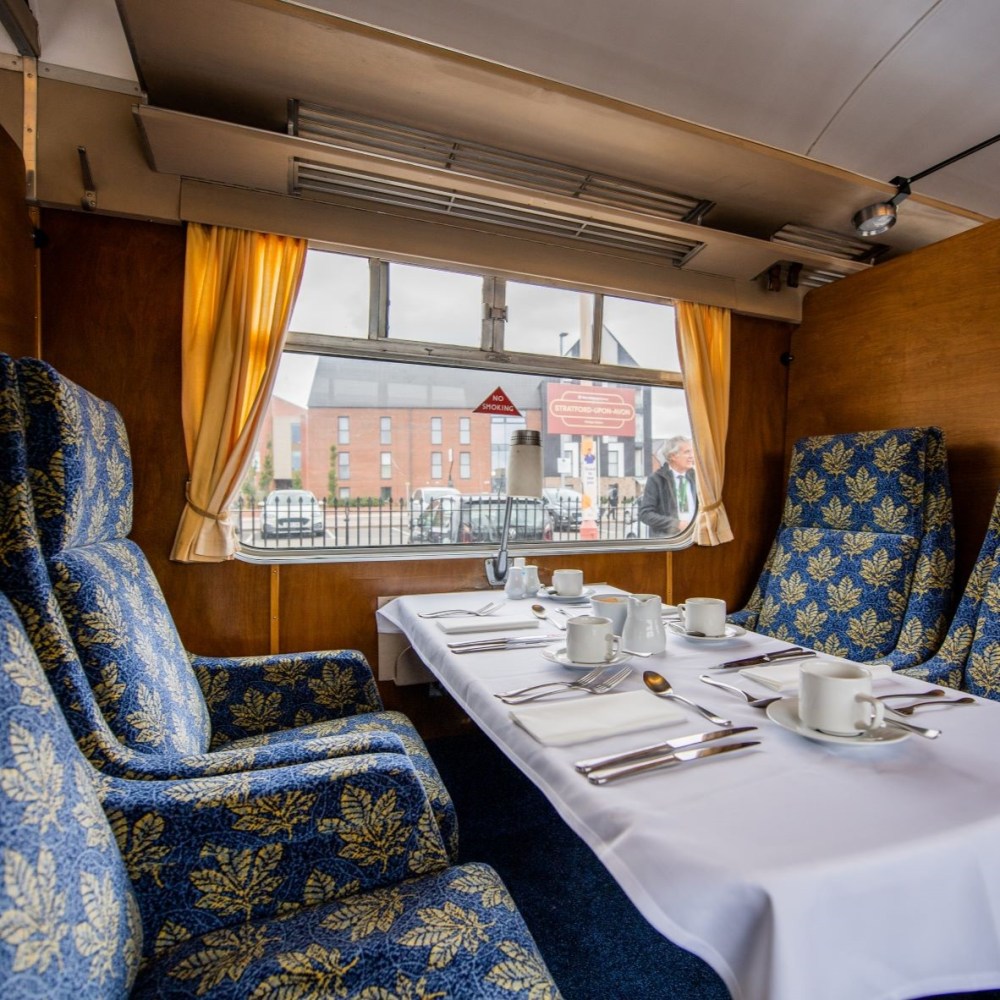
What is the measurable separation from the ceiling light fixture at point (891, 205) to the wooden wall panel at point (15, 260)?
134 inches

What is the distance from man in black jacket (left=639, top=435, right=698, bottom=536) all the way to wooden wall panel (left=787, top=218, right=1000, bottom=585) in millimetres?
747

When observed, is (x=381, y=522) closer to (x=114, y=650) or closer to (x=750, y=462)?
(x=114, y=650)

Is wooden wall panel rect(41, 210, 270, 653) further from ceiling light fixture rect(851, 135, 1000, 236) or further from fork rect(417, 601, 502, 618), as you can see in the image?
ceiling light fixture rect(851, 135, 1000, 236)

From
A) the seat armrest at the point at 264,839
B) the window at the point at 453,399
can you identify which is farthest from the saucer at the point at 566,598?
the seat armrest at the point at 264,839

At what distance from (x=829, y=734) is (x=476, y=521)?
84.1 inches

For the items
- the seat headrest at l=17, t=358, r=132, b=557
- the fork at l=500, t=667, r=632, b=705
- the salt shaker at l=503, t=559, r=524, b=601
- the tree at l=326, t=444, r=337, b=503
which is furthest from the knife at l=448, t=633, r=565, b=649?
the tree at l=326, t=444, r=337, b=503

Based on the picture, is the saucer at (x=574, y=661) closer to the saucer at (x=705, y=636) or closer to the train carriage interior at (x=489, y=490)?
the train carriage interior at (x=489, y=490)

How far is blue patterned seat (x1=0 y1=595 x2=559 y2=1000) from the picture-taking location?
677mm

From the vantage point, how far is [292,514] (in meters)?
2.64

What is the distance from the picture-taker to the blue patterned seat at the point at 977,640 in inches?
78.0

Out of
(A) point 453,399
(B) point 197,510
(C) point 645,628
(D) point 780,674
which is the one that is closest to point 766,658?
(D) point 780,674

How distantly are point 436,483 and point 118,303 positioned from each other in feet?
5.02

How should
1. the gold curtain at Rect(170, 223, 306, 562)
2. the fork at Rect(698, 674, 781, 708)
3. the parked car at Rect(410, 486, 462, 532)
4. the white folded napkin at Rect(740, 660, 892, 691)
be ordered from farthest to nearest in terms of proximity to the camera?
the parked car at Rect(410, 486, 462, 532), the gold curtain at Rect(170, 223, 306, 562), the white folded napkin at Rect(740, 660, 892, 691), the fork at Rect(698, 674, 781, 708)

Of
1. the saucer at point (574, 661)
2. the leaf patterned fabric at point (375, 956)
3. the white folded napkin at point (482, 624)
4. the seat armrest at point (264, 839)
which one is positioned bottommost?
the leaf patterned fabric at point (375, 956)
